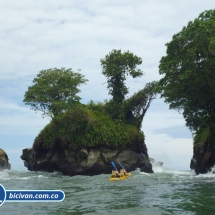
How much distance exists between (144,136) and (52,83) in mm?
13828

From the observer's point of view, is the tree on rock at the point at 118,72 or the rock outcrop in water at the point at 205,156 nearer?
the rock outcrop in water at the point at 205,156

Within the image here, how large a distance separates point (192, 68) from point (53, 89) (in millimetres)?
22272

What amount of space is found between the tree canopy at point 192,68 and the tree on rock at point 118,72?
15352mm

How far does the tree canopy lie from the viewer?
23.5 metres

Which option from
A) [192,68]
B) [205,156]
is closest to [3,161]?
[205,156]

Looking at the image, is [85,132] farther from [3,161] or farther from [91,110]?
[3,161]

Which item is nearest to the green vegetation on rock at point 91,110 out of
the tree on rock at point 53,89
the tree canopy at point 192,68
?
the tree on rock at point 53,89

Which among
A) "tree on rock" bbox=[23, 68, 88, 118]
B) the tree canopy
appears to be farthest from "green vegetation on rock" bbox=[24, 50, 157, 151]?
the tree canopy

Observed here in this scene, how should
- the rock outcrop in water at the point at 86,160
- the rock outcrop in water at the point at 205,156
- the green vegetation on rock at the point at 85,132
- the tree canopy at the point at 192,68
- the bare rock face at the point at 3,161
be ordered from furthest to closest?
the bare rock face at the point at 3,161 → the green vegetation on rock at the point at 85,132 → the rock outcrop in water at the point at 86,160 → the rock outcrop in water at the point at 205,156 → the tree canopy at the point at 192,68

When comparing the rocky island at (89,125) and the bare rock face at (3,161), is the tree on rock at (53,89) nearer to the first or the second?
the rocky island at (89,125)

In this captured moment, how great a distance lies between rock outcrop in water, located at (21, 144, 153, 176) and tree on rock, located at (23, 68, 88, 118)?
5278 mm

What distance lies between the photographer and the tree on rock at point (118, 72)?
4256 cm

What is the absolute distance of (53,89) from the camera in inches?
1652

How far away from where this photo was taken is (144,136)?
42.1 metres
